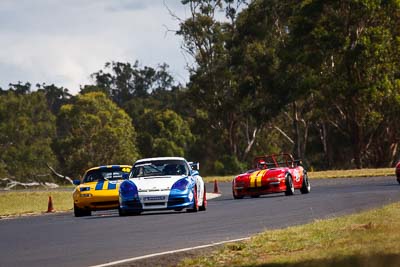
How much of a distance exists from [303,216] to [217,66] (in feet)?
229

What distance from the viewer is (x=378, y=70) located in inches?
2955

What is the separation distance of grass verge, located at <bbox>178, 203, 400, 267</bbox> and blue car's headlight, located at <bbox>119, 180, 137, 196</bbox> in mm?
8500

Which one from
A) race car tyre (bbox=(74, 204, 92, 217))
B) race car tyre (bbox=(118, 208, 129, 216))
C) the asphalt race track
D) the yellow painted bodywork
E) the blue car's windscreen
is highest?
the blue car's windscreen

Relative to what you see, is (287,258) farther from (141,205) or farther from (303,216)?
(141,205)

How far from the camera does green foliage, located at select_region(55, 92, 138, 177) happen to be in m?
101

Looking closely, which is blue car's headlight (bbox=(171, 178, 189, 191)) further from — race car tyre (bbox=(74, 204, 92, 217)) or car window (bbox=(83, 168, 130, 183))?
car window (bbox=(83, 168, 130, 183))

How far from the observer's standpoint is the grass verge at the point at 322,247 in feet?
41.2

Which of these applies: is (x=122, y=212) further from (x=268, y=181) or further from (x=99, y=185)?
(x=268, y=181)

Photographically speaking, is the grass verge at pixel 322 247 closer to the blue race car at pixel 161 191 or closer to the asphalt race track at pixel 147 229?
the asphalt race track at pixel 147 229

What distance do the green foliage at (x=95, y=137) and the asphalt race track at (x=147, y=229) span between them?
228ft

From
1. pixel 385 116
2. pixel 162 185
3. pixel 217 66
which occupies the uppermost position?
pixel 217 66

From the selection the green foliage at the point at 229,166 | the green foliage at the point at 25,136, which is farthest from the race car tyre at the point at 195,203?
the green foliage at the point at 25,136

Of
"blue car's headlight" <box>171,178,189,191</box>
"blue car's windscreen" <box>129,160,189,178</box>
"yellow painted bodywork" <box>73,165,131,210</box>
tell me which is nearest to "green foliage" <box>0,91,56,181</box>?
"yellow painted bodywork" <box>73,165,131,210</box>

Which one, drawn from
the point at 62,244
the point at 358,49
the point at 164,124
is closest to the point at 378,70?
the point at 358,49
